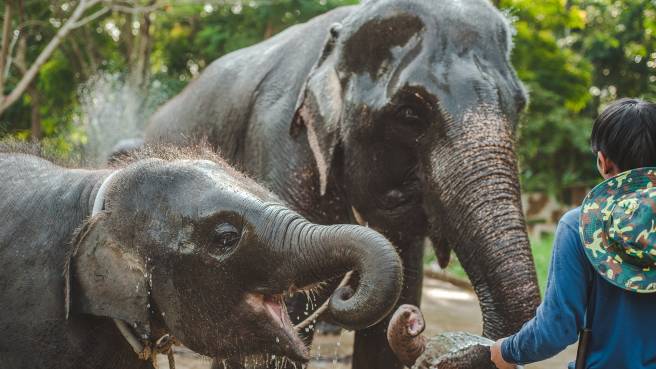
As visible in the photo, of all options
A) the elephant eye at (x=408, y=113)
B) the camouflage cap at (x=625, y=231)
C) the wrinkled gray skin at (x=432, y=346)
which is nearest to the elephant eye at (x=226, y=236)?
the wrinkled gray skin at (x=432, y=346)

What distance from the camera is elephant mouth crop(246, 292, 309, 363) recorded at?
2.63 m

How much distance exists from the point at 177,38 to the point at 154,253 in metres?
14.3

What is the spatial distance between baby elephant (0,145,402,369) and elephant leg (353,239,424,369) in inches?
83.8

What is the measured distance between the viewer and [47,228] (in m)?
2.98

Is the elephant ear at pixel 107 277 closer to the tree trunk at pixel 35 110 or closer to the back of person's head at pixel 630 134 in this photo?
the back of person's head at pixel 630 134

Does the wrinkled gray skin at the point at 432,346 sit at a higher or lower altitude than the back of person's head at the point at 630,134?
lower

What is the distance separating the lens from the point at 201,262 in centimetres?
273

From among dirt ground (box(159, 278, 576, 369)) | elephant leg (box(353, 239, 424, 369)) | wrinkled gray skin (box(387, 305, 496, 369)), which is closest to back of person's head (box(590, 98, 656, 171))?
wrinkled gray skin (box(387, 305, 496, 369))

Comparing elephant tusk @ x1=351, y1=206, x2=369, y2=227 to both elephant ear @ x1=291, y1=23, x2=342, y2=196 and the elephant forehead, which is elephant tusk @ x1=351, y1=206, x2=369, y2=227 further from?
the elephant forehead

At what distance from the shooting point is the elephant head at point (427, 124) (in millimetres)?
3744

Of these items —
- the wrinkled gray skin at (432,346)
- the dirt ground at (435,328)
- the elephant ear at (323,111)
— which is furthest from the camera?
the dirt ground at (435,328)

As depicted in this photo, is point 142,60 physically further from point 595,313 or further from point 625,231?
point 625,231

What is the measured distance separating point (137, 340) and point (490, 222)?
159 centimetres

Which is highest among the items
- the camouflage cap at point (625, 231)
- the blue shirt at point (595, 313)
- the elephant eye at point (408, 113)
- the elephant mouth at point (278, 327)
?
the camouflage cap at point (625, 231)
